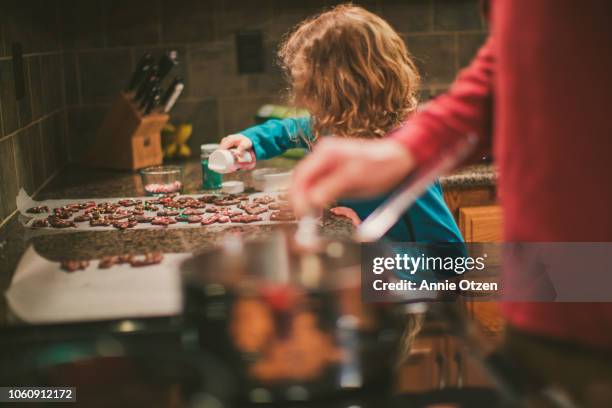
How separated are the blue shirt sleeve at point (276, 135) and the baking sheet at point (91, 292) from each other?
48 centimetres

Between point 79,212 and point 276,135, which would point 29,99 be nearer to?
point 79,212

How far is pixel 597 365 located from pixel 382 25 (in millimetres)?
914

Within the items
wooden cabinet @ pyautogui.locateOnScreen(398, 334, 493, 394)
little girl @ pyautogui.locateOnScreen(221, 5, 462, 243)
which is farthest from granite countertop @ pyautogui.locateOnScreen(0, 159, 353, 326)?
wooden cabinet @ pyautogui.locateOnScreen(398, 334, 493, 394)

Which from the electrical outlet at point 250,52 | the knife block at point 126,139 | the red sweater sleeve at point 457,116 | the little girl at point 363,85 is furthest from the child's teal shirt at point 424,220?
the electrical outlet at point 250,52

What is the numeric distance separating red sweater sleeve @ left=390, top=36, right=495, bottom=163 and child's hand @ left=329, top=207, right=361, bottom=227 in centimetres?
74

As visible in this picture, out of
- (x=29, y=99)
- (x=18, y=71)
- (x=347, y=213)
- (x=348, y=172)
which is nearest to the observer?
(x=348, y=172)

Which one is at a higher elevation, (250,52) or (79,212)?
(250,52)

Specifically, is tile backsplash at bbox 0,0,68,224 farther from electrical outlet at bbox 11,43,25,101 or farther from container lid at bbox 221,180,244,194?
container lid at bbox 221,180,244,194

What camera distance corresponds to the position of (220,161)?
1.57 m

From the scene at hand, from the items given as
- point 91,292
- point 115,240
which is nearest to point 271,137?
point 115,240

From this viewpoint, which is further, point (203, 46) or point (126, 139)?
point (203, 46)

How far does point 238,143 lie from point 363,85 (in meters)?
0.37

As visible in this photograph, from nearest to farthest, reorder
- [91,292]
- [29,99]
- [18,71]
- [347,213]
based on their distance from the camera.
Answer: [91,292] → [347,213] → [18,71] → [29,99]

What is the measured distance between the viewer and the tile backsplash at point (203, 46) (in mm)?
2410
